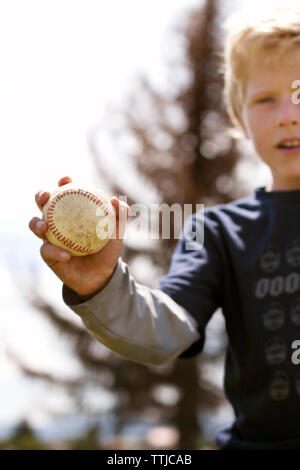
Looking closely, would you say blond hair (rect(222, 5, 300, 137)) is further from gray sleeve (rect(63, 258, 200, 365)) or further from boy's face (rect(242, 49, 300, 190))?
gray sleeve (rect(63, 258, 200, 365))

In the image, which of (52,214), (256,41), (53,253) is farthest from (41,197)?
(256,41)

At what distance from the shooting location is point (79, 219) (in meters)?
1.78

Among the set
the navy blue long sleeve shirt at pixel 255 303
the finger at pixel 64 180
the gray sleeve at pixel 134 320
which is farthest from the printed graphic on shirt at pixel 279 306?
the finger at pixel 64 180

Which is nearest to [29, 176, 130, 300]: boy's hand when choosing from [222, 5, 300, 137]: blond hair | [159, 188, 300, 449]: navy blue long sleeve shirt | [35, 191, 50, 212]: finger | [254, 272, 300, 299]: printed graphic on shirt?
[35, 191, 50, 212]: finger

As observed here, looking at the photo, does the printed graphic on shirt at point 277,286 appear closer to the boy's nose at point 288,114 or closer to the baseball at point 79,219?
the boy's nose at point 288,114

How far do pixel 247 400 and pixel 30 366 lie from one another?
6.80 m

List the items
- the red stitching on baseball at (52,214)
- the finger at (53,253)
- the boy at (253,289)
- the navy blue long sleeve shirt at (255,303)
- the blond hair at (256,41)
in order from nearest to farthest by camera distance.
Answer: the finger at (53,253), the red stitching on baseball at (52,214), the boy at (253,289), the navy blue long sleeve shirt at (255,303), the blond hair at (256,41)

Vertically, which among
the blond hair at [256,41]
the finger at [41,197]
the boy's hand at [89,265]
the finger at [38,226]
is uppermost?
the blond hair at [256,41]

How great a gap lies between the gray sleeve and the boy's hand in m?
0.03

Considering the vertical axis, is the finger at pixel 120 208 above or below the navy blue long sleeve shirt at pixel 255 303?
above

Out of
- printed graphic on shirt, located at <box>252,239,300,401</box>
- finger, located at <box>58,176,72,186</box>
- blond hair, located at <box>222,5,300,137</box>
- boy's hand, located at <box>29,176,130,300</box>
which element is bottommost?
printed graphic on shirt, located at <box>252,239,300,401</box>

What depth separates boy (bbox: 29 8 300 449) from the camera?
1828 millimetres

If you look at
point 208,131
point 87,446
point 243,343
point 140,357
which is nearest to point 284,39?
point 243,343

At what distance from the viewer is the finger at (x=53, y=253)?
5.22 ft
